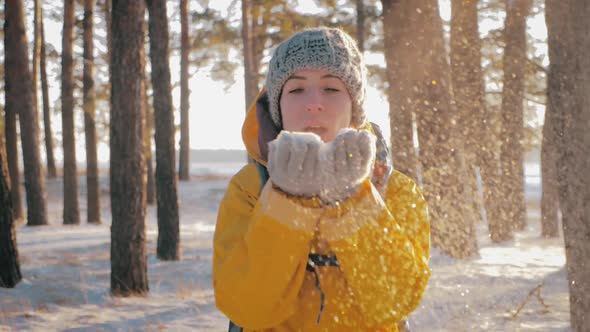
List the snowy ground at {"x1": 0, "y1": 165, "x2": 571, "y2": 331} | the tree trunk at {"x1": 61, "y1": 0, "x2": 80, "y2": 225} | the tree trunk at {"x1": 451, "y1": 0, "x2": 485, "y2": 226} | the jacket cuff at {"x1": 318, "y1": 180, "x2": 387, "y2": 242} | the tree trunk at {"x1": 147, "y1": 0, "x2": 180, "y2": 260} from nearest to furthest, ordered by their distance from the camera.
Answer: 1. the jacket cuff at {"x1": 318, "y1": 180, "x2": 387, "y2": 242}
2. the snowy ground at {"x1": 0, "y1": 165, "x2": 571, "y2": 331}
3. the tree trunk at {"x1": 147, "y1": 0, "x2": 180, "y2": 260}
4. the tree trunk at {"x1": 451, "y1": 0, "x2": 485, "y2": 226}
5. the tree trunk at {"x1": 61, "y1": 0, "x2": 80, "y2": 225}

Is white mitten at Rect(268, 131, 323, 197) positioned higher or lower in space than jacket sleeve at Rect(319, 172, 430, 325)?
higher

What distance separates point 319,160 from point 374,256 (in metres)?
0.38

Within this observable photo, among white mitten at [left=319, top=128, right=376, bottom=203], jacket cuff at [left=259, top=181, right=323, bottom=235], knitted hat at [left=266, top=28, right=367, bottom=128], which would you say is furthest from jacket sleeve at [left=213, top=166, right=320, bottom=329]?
knitted hat at [left=266, top=28, right=367, bottom=128]

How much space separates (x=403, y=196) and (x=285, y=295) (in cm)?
57

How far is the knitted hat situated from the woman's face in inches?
1.1

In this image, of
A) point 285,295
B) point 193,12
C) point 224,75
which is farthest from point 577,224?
point 224,75

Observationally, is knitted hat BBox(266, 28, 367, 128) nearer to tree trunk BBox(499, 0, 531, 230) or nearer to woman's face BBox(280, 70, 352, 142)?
woman's face BBox(280, 70, 352, 142)

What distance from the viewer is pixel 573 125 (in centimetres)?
495

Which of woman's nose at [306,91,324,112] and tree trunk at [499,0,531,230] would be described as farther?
tree trunk at [499,0,531,230]

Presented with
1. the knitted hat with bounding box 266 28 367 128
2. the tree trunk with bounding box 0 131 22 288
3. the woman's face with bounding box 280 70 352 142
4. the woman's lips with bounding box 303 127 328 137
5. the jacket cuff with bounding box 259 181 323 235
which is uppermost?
the knitted hat with bounding box 266 28 367 128

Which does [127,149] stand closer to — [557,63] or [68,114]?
[557,63]

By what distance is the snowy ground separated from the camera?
257 inches

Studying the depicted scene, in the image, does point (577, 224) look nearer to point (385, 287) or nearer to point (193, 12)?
point (385, 287)

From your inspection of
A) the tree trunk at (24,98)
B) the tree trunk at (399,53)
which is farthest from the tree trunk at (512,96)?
the tree trunk at (24,98)
